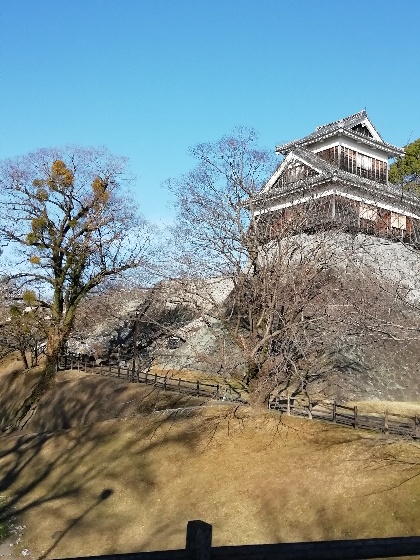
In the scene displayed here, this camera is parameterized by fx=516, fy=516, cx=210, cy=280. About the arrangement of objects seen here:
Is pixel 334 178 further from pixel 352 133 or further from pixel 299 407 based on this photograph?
pixel 299 407

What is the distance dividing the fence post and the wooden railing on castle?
516 inches

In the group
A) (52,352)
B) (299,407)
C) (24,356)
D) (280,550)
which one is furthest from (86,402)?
(280,550)

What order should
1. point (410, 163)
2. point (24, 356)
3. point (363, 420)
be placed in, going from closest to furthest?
point (363, 420) < point (24, 356) < point (410, 163)

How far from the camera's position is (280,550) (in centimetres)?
327

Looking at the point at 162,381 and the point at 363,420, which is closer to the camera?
the point at 363,420

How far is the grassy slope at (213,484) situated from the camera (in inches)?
462

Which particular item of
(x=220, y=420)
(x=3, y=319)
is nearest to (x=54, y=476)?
(x=220, y=420)

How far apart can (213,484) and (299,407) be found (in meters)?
6.32

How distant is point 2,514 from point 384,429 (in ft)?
38.2

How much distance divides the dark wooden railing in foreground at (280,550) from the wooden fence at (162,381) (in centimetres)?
1671

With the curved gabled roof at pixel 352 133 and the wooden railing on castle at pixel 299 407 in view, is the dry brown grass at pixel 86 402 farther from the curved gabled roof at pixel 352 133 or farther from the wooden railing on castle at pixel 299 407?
the curved gabled roof at pixel 352 133

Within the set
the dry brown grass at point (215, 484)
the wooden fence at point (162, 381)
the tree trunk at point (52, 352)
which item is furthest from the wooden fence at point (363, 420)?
the tree trunk at point (52, 352)

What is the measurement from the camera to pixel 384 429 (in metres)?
15.6

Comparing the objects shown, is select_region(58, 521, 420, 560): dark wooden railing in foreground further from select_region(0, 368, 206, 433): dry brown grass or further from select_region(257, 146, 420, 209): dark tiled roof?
select_region(257, 146, 420, 209): dark tiled roof
